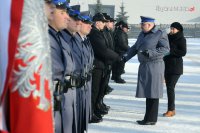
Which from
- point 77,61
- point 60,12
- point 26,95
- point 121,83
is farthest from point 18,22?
point 121,83

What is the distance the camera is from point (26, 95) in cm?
130

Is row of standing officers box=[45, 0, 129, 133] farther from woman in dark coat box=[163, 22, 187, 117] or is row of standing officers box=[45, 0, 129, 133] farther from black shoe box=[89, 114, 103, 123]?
woman in dark coat box=[163, 22, 187, 117]

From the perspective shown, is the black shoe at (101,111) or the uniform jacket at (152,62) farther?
the black shoe at (101,111)

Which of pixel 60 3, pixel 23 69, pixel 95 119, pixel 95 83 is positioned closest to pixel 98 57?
pixel 95 83

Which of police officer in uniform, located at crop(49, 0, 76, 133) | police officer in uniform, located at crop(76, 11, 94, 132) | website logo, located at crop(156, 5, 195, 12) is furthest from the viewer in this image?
website logo, located at crop(156, 5, 195, 12)

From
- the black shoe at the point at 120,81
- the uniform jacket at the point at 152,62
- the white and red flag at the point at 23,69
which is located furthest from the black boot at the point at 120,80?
the white and red flag at the point at 23,69

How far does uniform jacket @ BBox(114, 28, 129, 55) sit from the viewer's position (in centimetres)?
1111

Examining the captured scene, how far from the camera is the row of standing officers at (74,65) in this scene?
329 cm

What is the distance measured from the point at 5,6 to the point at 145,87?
5.26 m

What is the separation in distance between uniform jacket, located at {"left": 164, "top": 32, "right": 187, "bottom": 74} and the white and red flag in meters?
5.83

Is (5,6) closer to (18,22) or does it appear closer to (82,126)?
(18,22)

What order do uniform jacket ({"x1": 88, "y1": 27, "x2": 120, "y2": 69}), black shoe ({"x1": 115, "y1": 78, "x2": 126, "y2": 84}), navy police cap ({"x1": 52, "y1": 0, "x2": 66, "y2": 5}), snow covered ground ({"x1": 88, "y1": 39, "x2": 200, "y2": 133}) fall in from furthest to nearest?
black shoe ({"x1": 115, "y1": 78, "x2": 126, "y2": 84}), uniform jacket ({"x1": 88, "y1": 27, "x2": 120, "y2": 69}), snow covered ground ({"x1": 88, "y1": 39, "x2": 200, "y2": 133}), navy police cap ({"x1": 52, "y1": 0, "x2": 66, "y2": 5})

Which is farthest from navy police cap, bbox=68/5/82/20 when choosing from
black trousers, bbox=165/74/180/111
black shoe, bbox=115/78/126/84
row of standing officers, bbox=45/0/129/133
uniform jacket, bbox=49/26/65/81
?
black shoe, bbox=115/78/126/84

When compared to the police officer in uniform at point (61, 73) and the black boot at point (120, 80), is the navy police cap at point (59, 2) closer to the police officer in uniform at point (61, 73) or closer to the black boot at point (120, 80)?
the police officer in uniform at point (61, 73)
